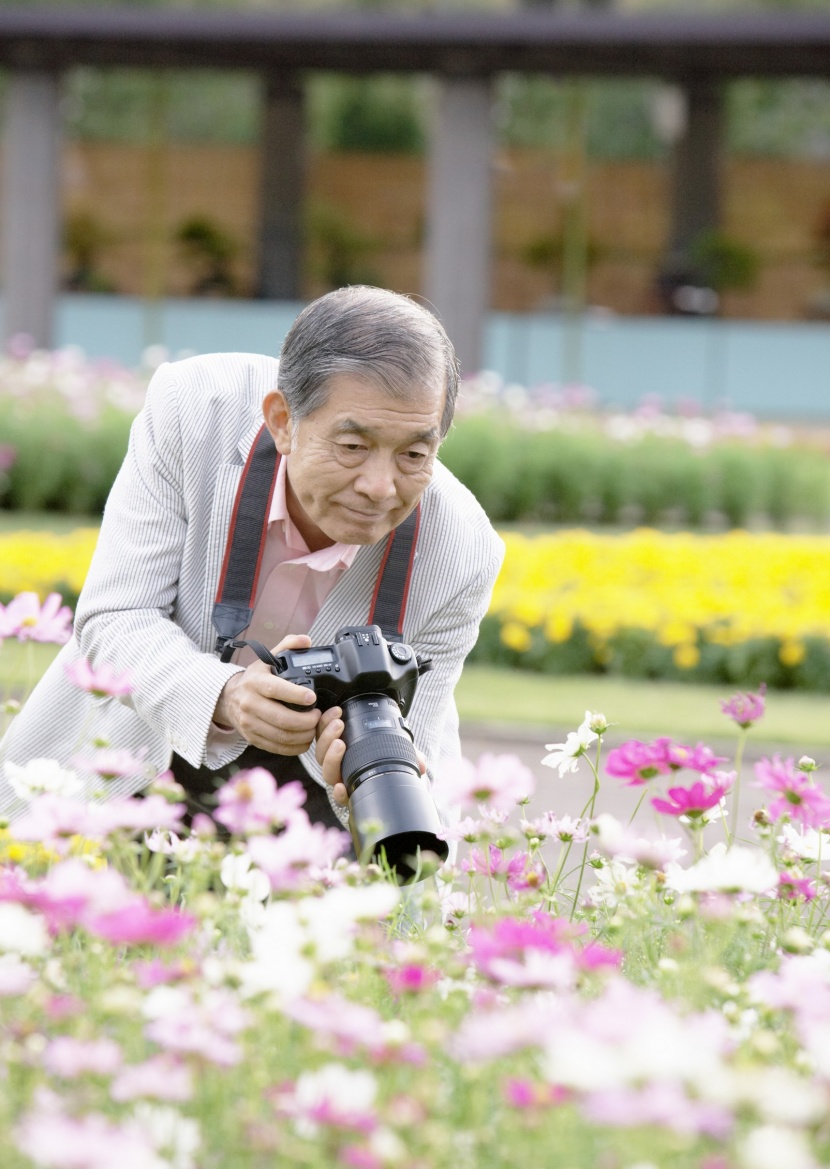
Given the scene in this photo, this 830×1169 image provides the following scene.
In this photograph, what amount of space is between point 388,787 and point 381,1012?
37 centimetres

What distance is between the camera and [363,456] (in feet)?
7.29

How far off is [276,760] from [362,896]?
1428 mm

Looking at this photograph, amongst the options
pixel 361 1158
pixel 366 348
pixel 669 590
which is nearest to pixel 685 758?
pixel 366 348

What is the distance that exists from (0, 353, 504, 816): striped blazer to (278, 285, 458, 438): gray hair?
0.98ft

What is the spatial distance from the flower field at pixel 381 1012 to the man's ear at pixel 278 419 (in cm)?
67

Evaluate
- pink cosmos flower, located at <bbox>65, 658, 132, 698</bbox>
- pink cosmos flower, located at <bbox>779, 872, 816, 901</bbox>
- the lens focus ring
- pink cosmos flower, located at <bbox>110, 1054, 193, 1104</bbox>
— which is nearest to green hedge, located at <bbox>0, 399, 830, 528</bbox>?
the lens focus ring

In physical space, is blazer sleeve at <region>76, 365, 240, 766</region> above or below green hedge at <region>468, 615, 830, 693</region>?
above

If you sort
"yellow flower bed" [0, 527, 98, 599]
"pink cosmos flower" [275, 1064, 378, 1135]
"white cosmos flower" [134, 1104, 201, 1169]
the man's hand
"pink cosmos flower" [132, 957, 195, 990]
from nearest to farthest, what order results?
1. "pink cosmos flower" [275, 1064, 378, 1135]
2. "white cosmos flower" [134, 1104, 201, 1169]
3. "pink cosmos flower" [132, 957, 195, 990]
4. the man's hand
5. "yellow flower bed" [0, 527, 98, 599]

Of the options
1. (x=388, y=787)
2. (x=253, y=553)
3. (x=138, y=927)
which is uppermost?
(x=138, y=927)

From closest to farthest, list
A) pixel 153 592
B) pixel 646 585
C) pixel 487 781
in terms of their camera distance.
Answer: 1. pixel 487 781
2. pixel 153 592
3. pixel 646 585

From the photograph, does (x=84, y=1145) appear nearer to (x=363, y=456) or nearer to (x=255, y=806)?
(x=255, y=806)

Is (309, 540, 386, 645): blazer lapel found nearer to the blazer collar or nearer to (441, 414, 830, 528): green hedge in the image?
the blazer collar

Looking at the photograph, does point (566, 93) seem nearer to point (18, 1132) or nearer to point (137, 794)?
point (137, 794)

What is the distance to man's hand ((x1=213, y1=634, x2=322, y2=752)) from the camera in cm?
214
